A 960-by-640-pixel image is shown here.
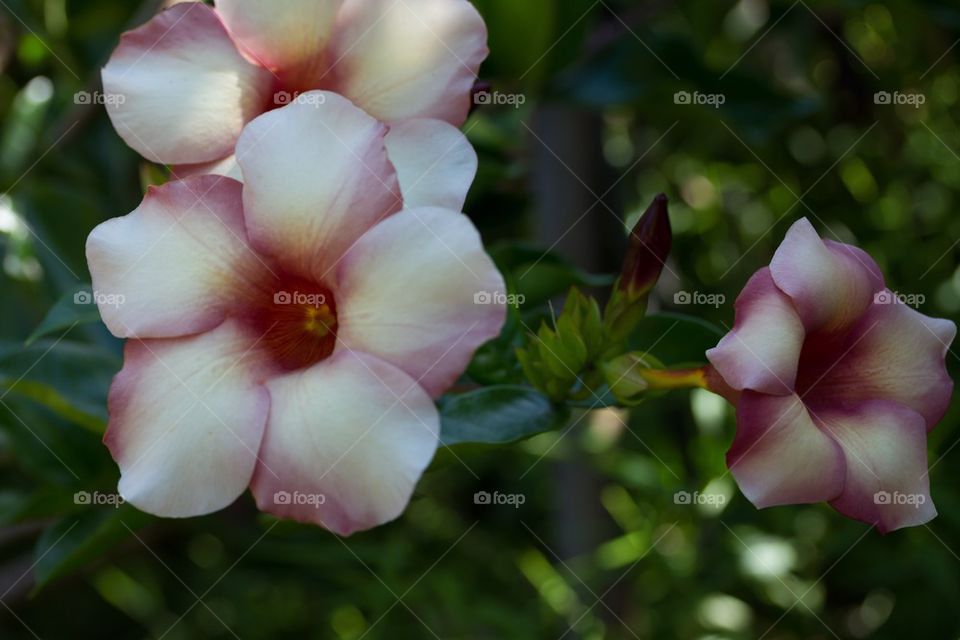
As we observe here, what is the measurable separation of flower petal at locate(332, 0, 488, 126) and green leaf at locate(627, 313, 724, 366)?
0.20m

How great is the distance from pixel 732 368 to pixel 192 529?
99 cm

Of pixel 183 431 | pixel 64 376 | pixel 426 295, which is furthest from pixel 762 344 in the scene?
pixel 64 376

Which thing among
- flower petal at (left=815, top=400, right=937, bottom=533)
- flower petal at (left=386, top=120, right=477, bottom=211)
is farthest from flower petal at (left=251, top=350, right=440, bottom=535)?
flower petal at (left=815, top=400, right=937, bottom=533)

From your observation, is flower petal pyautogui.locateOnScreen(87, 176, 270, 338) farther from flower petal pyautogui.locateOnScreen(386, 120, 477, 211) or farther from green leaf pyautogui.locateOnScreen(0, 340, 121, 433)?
green leaf pyautogui.locateOnScreen(0, 340, 121, 433)

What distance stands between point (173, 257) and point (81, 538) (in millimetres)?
334

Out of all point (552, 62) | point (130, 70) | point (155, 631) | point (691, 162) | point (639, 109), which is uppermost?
point (130, 70)

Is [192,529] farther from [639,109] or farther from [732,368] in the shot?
[732,368]

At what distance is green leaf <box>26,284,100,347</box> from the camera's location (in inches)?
25.6

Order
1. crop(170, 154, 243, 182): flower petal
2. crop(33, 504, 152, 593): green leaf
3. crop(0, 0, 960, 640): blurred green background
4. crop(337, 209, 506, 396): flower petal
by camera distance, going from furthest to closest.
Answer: crop(0, 0, 960, 640): blurred green background < crop(33, 504, 152, 593): green leaf < crop(170, 154, 243, 182): flower petal < crop(337, 209, 506, 396): flower petal

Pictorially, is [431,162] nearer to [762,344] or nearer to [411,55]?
[411,55]

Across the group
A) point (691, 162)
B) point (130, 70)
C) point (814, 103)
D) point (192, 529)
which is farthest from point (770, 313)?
point (192, 529)

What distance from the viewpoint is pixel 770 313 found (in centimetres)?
51

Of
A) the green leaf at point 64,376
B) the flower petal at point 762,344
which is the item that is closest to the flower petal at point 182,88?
the green leaf at point 64,376

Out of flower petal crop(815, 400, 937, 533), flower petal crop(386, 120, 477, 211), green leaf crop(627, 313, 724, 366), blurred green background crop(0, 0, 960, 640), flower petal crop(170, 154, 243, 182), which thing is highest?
flower petal crop(386, 120, 477, 211)
